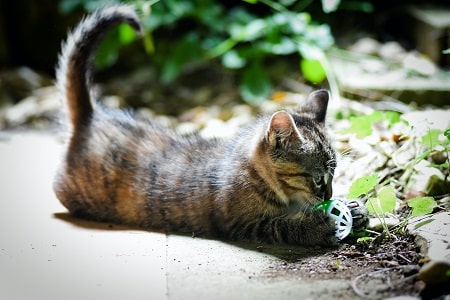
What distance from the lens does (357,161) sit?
13.8 ft

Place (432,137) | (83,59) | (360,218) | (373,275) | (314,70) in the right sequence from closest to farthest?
(373,275), (360,218), (432,137), (83,59), (314,70)

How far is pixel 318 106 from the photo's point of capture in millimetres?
3803

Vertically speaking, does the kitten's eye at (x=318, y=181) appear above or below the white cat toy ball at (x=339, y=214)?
above

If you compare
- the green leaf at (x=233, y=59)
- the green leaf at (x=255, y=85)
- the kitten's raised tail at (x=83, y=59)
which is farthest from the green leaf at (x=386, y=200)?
the green leaf at (x=233, y=59)

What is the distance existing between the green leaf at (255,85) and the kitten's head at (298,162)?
232 cm

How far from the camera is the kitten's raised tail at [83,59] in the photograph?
165 inches

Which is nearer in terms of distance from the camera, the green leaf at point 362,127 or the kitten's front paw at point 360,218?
the kitten's front paw at point 360,218

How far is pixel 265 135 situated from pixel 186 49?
3.09 m

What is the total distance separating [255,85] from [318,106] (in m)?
2.17

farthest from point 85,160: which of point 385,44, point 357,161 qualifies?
point 385,44

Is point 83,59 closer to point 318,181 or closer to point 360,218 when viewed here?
point 318,181

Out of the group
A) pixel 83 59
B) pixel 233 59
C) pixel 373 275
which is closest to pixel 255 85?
pixel 233 59

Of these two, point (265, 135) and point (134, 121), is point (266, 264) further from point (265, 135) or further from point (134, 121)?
point (134, 121)

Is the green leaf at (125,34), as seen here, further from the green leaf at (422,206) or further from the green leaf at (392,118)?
the green leaf at (422,206)
